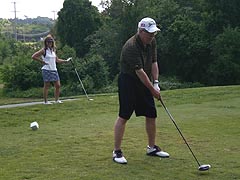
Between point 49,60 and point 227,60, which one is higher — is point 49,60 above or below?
above

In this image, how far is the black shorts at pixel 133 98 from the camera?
659cm

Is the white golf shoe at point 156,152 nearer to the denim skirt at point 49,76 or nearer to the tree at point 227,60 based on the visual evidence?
the denim skirt at point 49,76

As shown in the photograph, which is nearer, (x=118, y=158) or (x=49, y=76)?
(x=118, y=158)

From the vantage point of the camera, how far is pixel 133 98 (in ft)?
21.7

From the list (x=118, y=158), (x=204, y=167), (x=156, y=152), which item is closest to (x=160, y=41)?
(x=156, y=152)

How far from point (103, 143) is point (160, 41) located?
1156 inches

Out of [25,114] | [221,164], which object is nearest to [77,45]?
[25,114]

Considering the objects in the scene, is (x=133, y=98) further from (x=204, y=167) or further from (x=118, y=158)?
(x=204, y=167)

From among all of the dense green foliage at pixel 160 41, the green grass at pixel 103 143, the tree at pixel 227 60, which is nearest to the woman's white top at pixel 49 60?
the green grass at pixel 103 143

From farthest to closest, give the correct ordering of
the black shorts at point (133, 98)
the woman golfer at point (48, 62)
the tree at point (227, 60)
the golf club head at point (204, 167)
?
the tree at point (227, 60) < the woman golfer at point (48, 62) < the black shorts at point (133, 98) < the golf club head at point (204, 167)

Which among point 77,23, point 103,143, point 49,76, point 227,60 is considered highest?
point 77,23

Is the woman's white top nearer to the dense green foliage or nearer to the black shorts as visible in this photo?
the black shorts

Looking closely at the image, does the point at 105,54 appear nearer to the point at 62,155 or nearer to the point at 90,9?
the point at 90,9

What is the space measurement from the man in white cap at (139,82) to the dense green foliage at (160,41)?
2194 cm
